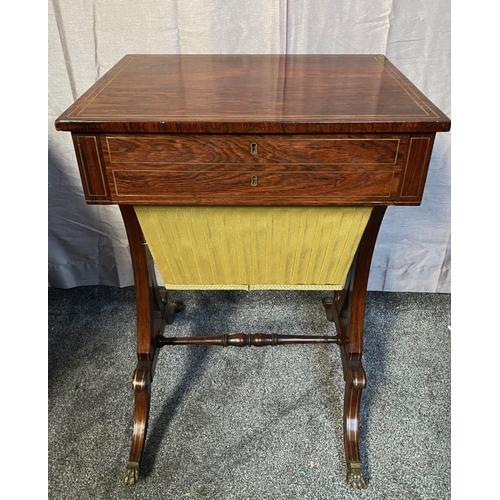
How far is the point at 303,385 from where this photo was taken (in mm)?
1448

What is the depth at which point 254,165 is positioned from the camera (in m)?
0.85

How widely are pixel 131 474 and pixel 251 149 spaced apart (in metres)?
0.86

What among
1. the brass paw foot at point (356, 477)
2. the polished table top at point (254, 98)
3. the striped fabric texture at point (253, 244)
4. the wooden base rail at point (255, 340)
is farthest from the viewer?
the wooden base rail at point (255, 340)

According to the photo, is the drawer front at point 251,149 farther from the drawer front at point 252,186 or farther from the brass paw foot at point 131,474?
the brass paw foot at point 131,474

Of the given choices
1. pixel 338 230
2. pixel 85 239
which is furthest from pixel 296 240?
pixel 85 239

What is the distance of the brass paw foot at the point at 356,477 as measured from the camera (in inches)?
46.5

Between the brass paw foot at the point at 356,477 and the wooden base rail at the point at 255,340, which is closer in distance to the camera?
the brass paw foot at the point at 356,477

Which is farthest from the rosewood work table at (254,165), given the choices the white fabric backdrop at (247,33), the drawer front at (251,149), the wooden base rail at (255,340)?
the white fabric backdrop at (247,33)

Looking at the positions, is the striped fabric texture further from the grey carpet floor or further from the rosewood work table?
the grey carpet floor

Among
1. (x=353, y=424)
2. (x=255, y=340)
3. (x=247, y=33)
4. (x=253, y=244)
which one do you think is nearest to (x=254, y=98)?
(x=253, y=244)

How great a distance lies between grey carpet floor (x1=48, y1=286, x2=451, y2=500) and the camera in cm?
120

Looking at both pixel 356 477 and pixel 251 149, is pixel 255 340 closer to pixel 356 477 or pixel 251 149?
pixel 356 477

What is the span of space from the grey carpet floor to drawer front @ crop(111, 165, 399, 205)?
2.38 feet

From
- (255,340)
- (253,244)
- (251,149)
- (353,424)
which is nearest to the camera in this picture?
(251,149)
